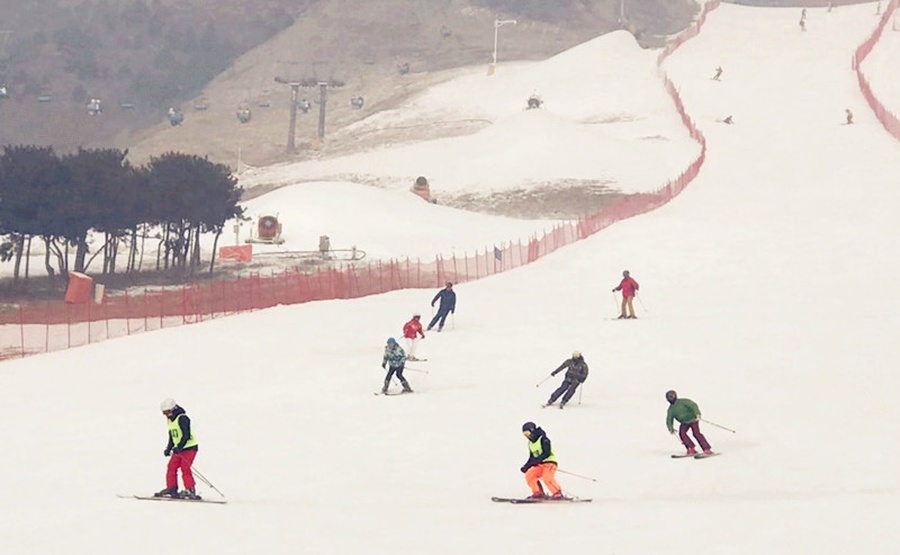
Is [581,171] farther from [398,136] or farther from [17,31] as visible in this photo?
[17,31]

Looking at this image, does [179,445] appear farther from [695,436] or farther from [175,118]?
[175,118]

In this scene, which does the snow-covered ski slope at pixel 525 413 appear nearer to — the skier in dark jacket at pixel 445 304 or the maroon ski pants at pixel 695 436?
the maroon ski pants at pixel 695 436

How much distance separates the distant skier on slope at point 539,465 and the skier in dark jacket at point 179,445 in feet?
16.4

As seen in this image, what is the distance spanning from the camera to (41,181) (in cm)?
6800

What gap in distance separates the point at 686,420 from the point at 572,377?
526cm

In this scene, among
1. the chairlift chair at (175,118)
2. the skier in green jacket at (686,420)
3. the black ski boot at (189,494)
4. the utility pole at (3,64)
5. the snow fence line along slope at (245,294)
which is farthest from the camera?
the utility pole at (3,64)

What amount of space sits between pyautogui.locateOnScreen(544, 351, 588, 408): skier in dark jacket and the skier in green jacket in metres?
4.72

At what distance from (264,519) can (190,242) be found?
160 ft

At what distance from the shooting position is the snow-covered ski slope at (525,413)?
882 inches

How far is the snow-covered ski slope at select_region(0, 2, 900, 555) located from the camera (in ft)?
73.5

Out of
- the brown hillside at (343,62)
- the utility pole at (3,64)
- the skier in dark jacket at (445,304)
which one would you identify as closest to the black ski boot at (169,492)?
the skier in dark jacket at (445,304)

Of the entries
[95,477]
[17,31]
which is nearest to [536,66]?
[17,31]

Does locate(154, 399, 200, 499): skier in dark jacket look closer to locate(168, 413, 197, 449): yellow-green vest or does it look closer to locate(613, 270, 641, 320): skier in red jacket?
locate(168, 413, 197, 449): yellow-green vest

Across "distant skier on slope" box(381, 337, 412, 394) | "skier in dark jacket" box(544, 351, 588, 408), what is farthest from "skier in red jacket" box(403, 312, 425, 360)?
"skier in dark jacket" box(544, 351, 588, 408)
